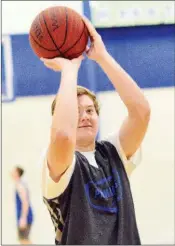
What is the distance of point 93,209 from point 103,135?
9.66ft

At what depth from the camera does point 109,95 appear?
4.37 m

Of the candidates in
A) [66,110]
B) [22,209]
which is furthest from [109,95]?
[66,110]

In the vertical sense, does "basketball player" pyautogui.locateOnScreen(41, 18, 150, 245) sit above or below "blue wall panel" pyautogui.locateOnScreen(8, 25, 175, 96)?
above

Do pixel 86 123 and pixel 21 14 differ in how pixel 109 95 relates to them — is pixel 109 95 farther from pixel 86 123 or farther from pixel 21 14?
pixel 86 123

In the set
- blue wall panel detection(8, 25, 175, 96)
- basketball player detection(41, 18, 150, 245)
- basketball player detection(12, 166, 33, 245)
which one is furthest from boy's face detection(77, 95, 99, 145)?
basketball player detection(12, 166, 33, 245)

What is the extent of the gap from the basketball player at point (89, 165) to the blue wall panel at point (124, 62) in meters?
2.76

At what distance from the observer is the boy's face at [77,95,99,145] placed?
147cm

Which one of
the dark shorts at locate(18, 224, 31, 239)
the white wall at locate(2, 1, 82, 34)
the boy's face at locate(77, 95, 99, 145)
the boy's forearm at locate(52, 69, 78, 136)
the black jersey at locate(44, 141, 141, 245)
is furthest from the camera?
the white wall at locate(2, 1, 82, 34)

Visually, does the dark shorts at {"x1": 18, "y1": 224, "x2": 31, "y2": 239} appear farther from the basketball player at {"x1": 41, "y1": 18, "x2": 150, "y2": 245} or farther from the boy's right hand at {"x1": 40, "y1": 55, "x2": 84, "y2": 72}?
the boy's right hand at {"x1": 40, "y1": 55, "x2": 84, "y2": 72}

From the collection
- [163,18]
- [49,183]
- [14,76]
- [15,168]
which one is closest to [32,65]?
[14,76]

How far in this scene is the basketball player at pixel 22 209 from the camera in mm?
4277

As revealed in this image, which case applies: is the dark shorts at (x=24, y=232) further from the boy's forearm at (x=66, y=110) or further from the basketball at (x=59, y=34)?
the boy's forearm at (x=66, y=110)

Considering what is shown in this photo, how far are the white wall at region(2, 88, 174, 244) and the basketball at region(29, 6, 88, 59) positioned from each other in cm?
276

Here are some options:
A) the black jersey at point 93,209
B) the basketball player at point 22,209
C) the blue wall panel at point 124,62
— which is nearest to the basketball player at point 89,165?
the black jersey at point 93,209
